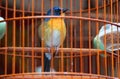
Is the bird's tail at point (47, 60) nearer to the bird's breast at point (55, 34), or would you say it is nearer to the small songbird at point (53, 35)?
the small songbird at point (53, 35)

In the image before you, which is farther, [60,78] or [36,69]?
[36,69]

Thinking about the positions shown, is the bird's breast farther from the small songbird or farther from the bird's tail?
the bird's tail

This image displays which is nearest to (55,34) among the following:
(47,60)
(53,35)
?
(53,35)

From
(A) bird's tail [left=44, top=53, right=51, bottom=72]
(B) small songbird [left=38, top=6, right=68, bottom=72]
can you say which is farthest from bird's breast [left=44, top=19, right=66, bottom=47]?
(A) bird's tail [left=44, top=53, right=51, bottom=72]

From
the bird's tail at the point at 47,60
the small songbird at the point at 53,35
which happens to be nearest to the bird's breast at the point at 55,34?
the small songbird at the point at 53,35

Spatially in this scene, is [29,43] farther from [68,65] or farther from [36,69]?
[36,69]

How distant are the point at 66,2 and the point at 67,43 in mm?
530

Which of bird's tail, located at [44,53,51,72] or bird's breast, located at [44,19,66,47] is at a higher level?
bird's breast, located at [44,19,66,47]

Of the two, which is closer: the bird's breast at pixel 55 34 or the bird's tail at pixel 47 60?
the bird's breast at pixel 55 34

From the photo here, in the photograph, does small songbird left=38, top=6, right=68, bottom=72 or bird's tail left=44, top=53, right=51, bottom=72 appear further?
bird's tail left=44, top=53, right=51, bottom=72

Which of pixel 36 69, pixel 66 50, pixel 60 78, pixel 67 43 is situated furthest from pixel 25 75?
pixel 67 43

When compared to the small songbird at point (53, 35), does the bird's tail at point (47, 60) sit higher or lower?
lower

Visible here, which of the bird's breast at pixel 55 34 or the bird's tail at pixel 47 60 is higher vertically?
the bird's breast at pixel 55 34

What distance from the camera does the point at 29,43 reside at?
4410mm
